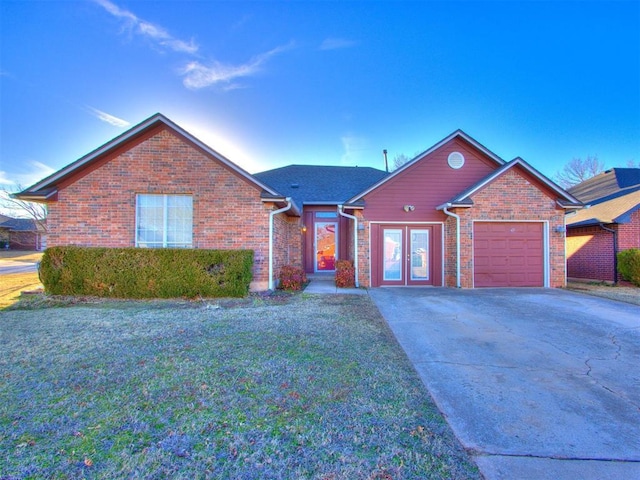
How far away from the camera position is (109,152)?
9.12 meters

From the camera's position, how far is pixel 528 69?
1275 cm

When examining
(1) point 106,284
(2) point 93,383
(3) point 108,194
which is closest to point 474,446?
(2) point 93,383

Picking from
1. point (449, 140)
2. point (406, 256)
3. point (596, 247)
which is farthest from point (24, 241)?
point (596, 247)

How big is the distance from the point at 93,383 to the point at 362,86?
46.1 feet

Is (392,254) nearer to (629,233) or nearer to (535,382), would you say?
(535,382)

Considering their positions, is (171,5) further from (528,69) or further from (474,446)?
(528,69)

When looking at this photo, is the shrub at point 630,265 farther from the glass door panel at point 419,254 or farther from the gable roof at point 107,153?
the gable roof at point 107,153

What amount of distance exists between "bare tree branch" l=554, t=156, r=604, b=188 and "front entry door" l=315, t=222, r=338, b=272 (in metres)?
29.5

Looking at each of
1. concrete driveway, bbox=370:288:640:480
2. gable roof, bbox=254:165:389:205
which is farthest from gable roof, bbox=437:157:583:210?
concrete driveway, bbox=370:288:640:480

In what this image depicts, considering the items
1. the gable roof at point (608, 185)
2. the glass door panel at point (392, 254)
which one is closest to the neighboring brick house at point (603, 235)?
the gable roof at point (608, 185)

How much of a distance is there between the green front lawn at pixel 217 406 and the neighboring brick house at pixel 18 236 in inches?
1711

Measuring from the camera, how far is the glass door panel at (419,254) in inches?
437

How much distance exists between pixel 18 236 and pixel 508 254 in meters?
53.4

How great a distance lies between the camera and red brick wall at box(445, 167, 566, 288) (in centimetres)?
1035
